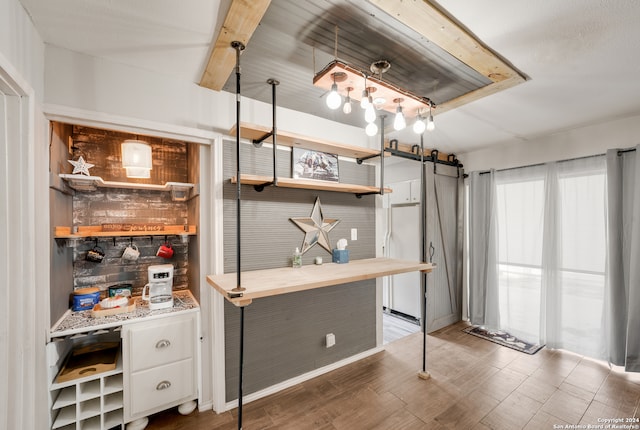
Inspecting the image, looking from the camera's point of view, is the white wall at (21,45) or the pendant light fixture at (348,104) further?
the pendant light fixture at (348,104)

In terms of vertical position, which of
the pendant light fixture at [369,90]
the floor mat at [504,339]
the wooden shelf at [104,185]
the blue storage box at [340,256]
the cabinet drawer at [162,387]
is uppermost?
the pendant light fixture at [369,90]

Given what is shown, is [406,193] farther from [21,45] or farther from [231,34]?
[21,45]

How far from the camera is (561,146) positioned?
3.06m

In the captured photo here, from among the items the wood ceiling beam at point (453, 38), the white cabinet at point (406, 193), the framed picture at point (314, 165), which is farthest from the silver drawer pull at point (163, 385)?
the white cabinet at point (406, 193)

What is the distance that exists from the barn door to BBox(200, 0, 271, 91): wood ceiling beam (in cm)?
270

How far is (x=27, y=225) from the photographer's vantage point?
4.32ft

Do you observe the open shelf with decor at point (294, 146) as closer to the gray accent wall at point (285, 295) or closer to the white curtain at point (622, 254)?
the gray accent wall at point (285, 295)

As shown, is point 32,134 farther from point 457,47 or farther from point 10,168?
point 457,47

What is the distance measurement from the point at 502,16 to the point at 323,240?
76.9 inches

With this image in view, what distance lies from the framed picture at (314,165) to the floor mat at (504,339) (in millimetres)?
2730

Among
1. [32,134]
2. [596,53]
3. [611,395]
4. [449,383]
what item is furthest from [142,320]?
[611,395]

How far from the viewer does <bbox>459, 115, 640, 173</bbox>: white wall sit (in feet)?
8.65

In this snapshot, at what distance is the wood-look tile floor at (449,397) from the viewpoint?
195 cm

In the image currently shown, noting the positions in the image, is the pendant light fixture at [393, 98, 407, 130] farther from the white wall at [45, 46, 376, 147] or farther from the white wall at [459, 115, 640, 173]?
the white wall at [459, 115, 640, 173]
